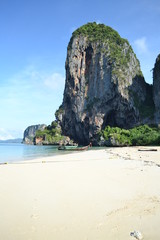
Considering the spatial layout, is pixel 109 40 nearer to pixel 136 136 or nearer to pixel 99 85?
pixel 99 85

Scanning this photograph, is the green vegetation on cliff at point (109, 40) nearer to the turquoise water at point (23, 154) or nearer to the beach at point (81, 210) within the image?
the turquoise water at point (23, 154)

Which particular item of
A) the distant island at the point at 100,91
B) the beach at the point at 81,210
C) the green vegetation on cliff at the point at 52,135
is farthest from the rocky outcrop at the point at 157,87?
the beach at the point at 81,210

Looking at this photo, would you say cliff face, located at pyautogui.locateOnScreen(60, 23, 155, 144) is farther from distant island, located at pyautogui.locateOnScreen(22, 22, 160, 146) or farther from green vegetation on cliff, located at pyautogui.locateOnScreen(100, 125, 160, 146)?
green vegetation on cliff, located at pyautogui.locateOnScreen(100, 125, 160, 146)

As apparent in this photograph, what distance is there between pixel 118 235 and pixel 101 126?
7777 centimetres

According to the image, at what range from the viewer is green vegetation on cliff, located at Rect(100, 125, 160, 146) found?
3971 cm

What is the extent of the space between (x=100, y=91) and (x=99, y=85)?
9.09 feet

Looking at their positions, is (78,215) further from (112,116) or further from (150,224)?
(112,116)

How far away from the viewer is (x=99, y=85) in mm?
85625

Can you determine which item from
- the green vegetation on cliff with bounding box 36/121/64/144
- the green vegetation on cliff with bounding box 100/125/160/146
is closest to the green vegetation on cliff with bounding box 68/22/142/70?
the green vegetation on cliff with bounding box 36/121/64/144

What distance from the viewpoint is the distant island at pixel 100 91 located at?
7825 cm

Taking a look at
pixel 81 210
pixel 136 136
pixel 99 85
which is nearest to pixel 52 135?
pixel 99 85

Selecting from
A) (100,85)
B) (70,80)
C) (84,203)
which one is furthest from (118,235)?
(70,80)

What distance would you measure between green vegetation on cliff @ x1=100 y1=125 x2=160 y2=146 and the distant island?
18.2 m

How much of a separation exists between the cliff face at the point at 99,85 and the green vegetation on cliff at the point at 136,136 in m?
22.4
